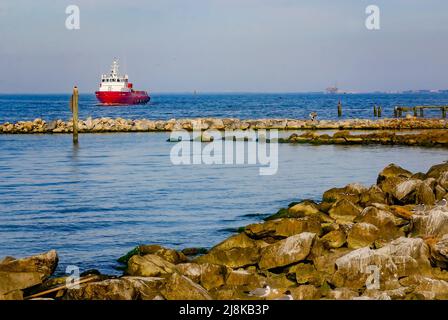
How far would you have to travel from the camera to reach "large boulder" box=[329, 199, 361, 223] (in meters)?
16.2

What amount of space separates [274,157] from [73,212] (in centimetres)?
1537

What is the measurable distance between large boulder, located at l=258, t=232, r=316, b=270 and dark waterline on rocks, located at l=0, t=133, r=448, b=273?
2.87m

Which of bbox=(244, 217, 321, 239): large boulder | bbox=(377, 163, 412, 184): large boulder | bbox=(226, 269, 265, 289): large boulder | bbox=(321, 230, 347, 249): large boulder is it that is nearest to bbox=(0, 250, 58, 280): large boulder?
bbox=(226, 269, 265, 289): large boulder

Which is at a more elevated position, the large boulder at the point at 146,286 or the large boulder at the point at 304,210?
the large boulder at the point at 304,210

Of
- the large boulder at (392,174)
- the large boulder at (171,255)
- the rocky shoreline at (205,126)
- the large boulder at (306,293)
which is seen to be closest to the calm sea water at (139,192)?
the large boulder at (171,255)

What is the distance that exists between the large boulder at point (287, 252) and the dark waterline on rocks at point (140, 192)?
287cm

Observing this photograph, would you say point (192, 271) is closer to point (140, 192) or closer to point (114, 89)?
point (140, 192)

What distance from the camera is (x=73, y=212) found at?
19.3 metres

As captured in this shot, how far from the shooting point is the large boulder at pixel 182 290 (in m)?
10.4

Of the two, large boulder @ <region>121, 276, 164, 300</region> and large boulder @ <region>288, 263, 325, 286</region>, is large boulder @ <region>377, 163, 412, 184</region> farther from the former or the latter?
large boulder @ <region>121, 276, 164, 300</region>

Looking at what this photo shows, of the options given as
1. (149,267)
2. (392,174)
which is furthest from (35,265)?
(392,174)

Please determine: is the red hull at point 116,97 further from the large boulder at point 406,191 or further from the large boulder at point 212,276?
the large boulder at point 212,276
